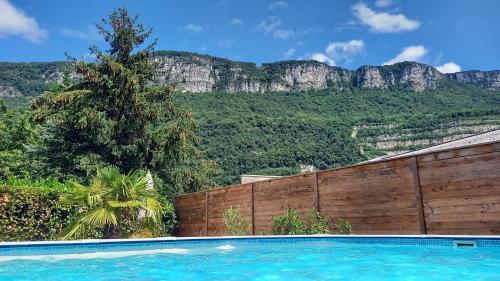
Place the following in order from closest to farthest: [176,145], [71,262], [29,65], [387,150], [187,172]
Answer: [71,262], [176,145], [187,172], [387,150], [29,65]

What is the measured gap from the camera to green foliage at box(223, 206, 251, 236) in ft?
30.9

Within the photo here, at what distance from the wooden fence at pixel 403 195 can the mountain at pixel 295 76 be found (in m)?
66.2

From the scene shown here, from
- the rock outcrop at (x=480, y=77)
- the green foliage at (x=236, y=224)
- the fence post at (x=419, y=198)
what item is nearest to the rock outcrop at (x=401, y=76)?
the rock outcrop at (x=480, y=77)

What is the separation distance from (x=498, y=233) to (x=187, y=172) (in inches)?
497

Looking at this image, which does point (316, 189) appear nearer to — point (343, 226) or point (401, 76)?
point (343, 226)

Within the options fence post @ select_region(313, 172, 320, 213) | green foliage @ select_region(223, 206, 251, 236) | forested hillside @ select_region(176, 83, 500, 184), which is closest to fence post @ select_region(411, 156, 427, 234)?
fence post @ select_region(313, 172, 320, 213)

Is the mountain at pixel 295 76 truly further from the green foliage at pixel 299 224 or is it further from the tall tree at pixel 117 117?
the green foliage at pixel 299 224

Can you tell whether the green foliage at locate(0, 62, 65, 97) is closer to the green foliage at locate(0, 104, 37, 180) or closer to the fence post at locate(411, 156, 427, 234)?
the green foliage at locate(0, 104, 37, 180)

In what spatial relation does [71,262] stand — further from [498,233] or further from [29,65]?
[29,65]

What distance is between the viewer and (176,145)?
14375 millimetres

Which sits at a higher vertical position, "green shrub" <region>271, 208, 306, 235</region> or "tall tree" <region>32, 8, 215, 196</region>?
"tall tree" <region>32, 8, 215, 196</region>

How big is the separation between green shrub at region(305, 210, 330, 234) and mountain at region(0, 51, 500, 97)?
6706 centimetres

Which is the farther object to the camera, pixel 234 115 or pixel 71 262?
pixel 234 115

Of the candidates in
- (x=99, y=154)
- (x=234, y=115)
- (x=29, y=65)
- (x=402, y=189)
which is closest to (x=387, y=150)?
(x=234, y=115)
